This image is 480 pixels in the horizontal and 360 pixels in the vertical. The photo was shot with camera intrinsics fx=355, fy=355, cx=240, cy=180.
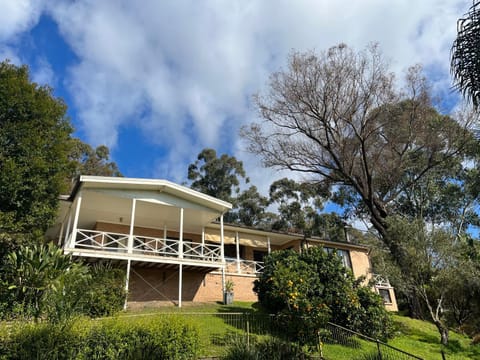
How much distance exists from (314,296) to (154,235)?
11.5 metres

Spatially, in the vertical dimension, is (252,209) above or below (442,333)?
above

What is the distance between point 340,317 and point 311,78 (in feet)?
44.3

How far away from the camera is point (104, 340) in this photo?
8.09 metres

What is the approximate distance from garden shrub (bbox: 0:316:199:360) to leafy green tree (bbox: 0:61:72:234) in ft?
22.1

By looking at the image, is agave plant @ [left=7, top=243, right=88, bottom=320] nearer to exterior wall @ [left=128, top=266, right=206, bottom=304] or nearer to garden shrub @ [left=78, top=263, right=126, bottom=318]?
garden shrub @ [left=78, top=263, right=126, bottom=318]

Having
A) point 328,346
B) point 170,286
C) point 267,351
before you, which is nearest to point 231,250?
point 170,286

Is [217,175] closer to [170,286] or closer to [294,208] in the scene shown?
[294,208]

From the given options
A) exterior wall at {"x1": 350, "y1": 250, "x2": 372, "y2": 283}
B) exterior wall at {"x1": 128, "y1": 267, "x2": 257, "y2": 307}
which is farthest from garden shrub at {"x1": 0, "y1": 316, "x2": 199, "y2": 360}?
exterior wall at {"x1": 350, "y1": 250, "x2": 372, "y2": 283}

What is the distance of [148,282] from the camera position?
56.9 ft

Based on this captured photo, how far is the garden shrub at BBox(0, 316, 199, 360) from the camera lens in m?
7.31

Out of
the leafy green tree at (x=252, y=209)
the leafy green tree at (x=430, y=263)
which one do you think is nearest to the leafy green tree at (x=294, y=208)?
the leafy green tree at (x=252, y=209)

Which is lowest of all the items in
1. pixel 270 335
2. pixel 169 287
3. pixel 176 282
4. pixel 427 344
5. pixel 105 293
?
pixel 427 344

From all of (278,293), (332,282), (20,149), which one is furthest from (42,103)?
(332,282)

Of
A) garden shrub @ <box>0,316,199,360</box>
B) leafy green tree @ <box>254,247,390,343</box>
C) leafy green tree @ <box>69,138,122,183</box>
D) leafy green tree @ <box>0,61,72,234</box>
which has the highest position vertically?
leafy green tree @ <box>69,138,122,183</box>
